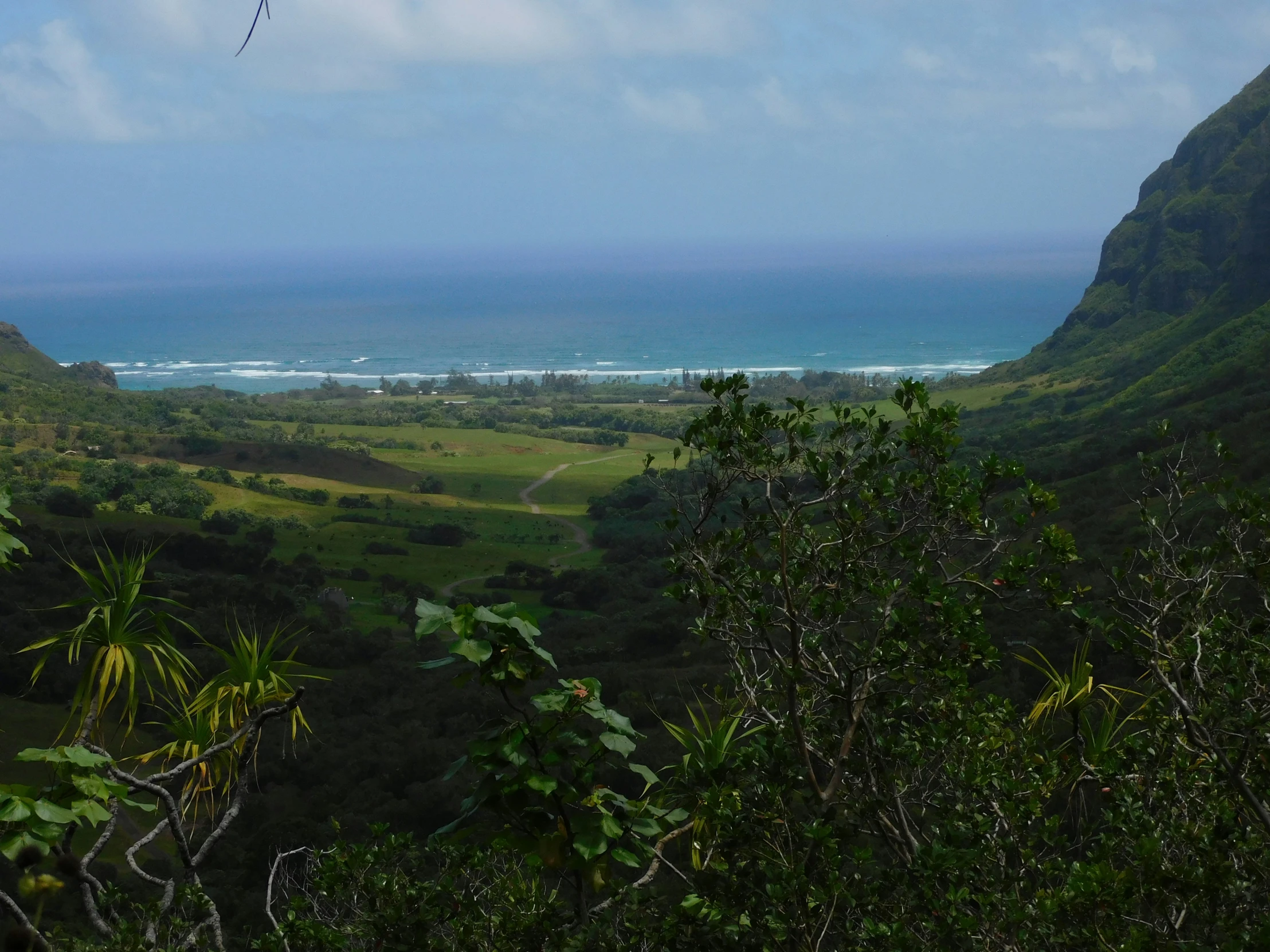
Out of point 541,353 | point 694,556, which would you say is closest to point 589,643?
point 694,556

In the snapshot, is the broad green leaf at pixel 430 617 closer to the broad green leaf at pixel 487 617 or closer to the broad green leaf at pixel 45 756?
the broad green leaf at pixel 487 617

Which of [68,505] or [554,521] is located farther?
[554,521]

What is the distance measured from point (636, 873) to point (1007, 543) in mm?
9438

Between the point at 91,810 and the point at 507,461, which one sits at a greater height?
the point at 91,810

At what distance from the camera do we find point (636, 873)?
12656mm

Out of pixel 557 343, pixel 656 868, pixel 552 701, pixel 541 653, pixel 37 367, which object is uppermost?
pixel 557 343

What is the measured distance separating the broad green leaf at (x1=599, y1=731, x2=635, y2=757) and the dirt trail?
38117 mm

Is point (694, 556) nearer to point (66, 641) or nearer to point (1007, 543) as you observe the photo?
point (1007, 543)

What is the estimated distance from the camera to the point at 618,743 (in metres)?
3.63

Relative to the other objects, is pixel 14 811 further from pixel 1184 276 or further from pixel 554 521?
pixel 1184 276

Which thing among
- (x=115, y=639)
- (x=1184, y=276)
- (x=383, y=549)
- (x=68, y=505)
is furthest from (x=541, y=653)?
(x=1184, y=276)

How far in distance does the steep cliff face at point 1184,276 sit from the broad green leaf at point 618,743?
59.1 metres

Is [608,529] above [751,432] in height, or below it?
below

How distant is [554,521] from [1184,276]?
166 feet
